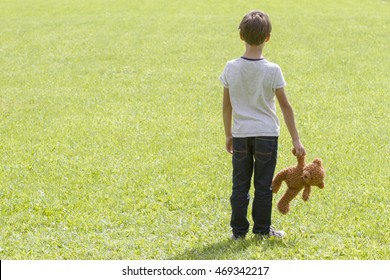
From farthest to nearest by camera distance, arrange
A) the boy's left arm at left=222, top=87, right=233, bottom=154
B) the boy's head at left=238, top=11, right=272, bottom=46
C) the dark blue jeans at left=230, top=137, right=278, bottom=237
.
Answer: the boy's left arm at left=222, top=87, right=233, bottom=154, the dark blue jeans at left=230, top=137, right=278, bottom=237, the boy's head at left=238, top=11, right=272, bottom=46

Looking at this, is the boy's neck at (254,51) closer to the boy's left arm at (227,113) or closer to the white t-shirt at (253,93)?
the white t-shirt at (253,93)

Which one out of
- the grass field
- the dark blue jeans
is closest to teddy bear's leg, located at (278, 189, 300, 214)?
the grass field

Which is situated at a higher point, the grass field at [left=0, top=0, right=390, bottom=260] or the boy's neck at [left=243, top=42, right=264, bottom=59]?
the boy's neck at [left=243, top=42, right=264, bottom=59]

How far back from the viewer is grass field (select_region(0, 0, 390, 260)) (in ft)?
21.4

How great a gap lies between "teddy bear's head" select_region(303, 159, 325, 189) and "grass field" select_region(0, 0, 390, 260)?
0.53 meters

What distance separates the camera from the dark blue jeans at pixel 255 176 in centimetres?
586

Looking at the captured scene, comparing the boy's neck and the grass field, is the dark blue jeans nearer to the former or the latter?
the grass field

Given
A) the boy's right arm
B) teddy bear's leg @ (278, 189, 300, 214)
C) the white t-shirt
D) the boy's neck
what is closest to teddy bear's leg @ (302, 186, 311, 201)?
teddy bear's leg @ (278, 189, 300, 214)

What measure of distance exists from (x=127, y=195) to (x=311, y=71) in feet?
33.2

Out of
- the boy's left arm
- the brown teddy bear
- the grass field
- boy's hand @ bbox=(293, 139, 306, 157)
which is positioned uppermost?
the boy's left arm

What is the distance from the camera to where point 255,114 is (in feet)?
19.2

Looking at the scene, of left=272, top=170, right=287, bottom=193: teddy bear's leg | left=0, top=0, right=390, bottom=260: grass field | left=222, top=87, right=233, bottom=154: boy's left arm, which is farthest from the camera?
left=0, top=0, right=390, bottom=260: grass field

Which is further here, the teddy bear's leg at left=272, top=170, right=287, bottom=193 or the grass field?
the grass field

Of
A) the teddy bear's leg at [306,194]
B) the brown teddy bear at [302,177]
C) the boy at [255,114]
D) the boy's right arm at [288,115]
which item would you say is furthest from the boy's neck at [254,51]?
the teddy bear's leg at [306,194]
